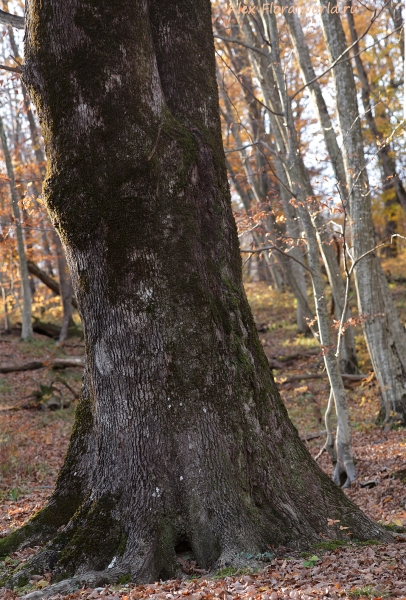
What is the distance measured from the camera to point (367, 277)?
8891 millimetres

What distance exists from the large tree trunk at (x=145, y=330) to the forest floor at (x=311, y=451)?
32cm

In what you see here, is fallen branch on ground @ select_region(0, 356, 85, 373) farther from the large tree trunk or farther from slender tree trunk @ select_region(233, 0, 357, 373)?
the large tree trunk

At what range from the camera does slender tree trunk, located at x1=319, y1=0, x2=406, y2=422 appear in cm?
886

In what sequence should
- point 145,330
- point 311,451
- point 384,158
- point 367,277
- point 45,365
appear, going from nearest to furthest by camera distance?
point 145,330
point 367,277
point 311,451
point 45,365
point 384,158

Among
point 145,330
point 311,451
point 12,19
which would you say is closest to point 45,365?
point 311,451

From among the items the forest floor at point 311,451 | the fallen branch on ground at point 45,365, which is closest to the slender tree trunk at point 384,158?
the forest floor at point 311,451

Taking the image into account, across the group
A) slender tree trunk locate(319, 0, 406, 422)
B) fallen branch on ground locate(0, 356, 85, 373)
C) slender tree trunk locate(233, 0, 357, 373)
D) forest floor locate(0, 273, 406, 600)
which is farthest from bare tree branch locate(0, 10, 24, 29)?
fallen branch on ground locate(0, 356, 85, 373)

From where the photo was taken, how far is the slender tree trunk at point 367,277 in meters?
8.86

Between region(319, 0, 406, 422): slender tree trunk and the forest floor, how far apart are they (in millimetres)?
747

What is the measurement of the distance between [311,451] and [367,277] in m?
2.95

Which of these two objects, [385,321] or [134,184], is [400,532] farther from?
[385,321]

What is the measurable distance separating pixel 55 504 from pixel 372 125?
16051 millimetres

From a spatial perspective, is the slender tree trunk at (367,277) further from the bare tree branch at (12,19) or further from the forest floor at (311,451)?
the bare tree branch at (12,19)

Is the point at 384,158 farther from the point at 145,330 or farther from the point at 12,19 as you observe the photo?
the point at 145,330
